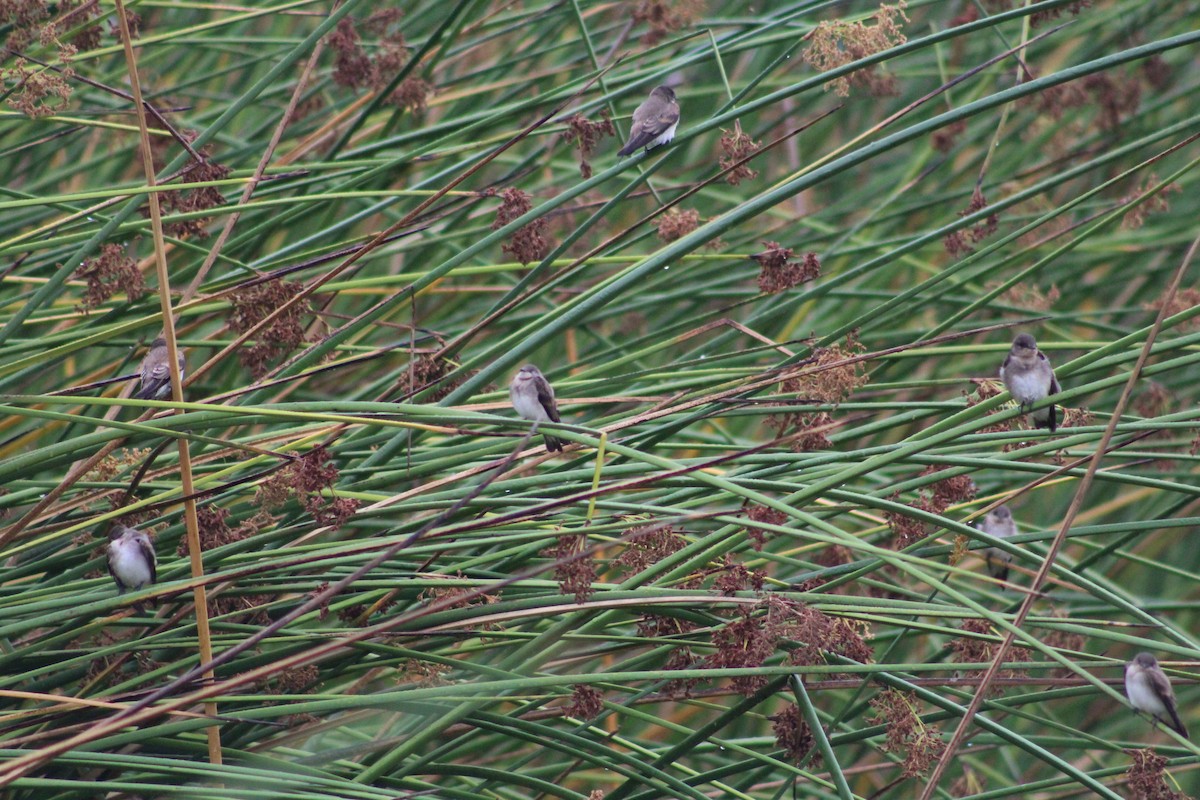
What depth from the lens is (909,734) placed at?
3.24 m

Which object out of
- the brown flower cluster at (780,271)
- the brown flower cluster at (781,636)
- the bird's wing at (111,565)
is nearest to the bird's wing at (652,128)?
the brown flower cluster at (780,271)

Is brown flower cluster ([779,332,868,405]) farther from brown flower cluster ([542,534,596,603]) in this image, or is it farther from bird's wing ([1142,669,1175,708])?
bird's wing ([1142,669,1175,708])

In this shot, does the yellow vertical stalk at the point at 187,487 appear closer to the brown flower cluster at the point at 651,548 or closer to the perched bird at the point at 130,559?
the perched bird at the point at 130,559

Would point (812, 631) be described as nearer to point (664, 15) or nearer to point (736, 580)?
point (736, 580)

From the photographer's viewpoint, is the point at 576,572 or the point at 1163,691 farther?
the point at 1163,691

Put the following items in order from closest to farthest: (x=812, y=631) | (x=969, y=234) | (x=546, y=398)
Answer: (x=812, y=631)
(x=546, y=398)
(x=969, y=234)

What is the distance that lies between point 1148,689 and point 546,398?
6.83 feet

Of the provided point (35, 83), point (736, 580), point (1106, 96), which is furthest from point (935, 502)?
point (1106, 96)

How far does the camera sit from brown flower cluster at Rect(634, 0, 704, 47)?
496 cm

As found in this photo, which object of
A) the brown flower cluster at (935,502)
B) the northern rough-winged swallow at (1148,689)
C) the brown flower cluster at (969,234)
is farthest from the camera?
the brown flower cluster at (969,234)

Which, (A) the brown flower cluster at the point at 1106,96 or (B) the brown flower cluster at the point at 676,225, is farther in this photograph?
(A) the brown flower cluster at the point at 1106,96

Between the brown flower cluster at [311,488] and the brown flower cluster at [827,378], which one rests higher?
the brown flower cluster at [311,488]

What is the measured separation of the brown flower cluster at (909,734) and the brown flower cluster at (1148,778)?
0.52 m

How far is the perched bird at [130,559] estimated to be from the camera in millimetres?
3324
